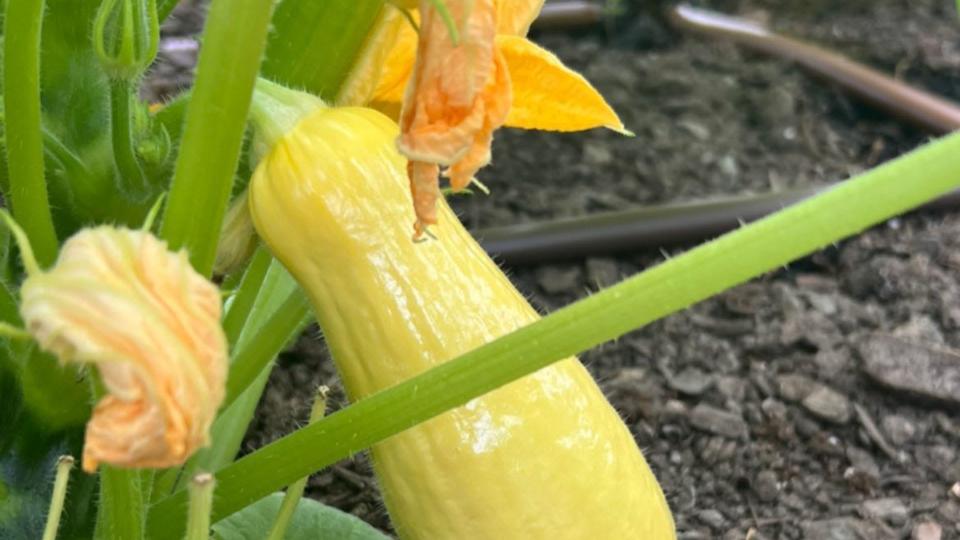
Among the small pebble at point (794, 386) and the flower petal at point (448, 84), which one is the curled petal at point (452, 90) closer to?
the flower petal at point (448, 84)

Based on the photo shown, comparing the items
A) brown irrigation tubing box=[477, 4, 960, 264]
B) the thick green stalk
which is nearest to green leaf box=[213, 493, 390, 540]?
the thick green stalk

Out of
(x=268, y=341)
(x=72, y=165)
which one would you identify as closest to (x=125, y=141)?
(x=72, y=165)

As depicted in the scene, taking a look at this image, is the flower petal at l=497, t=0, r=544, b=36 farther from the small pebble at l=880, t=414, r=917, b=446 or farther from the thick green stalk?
the small pebble at l=880, t=414, r=917, b=446

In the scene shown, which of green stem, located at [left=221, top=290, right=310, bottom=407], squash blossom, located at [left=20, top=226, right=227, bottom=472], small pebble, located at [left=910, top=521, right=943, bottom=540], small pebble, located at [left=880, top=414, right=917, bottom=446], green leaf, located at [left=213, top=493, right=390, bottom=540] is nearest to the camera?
squash blossom, located at [left=20, top=226, right=227, bottom=472]

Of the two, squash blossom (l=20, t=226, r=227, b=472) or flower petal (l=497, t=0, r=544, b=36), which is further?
flower petal (l=497, t=0, r=544, b=36)

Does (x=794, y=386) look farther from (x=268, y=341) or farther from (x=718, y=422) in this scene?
(x=268, y=341)

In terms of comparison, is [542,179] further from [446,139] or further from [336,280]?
[446,139]

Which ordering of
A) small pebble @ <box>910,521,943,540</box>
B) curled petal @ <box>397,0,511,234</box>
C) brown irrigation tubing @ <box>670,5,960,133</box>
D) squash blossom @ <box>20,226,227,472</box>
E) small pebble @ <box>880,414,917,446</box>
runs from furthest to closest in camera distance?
brown irrigation tubing @ <box>670,5,960,133</box> → small pebble @ <box>880,414,917,446</box> → small pebble @ <box>910,521,943,540</box> → curled petal @ <box>397,0,511,234</box> → squash blossom @ <box>20,226,227,472</box>
